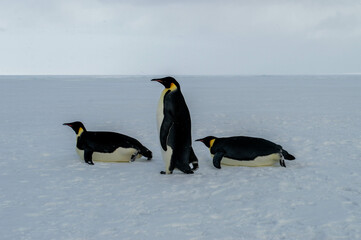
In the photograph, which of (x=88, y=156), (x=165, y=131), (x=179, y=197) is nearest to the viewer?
(x=179, y=197)

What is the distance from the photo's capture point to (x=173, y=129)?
15.8 feet

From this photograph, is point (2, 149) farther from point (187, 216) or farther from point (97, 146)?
point (187, 216)

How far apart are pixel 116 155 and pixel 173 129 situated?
3.19 ft

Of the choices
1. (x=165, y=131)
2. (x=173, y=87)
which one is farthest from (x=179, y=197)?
(x=173, y=87)

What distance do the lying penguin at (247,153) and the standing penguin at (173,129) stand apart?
430 mm

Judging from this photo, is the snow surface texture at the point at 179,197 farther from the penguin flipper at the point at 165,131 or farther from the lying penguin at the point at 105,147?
the penguin flipper at the point at 165,131

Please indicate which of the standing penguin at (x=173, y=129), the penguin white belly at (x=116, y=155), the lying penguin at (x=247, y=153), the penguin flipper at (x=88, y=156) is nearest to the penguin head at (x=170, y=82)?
the standing penguin at (x=173, y=129)

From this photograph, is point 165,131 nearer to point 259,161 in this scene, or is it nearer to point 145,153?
point 145,153

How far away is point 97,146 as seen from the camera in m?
5.34

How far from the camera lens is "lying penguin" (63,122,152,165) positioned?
5.34m

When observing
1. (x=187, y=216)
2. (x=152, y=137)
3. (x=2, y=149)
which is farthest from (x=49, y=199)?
(x=152, y=137)

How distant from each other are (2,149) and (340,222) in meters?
5.01

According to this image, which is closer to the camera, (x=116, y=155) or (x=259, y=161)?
(x=259, y=161)

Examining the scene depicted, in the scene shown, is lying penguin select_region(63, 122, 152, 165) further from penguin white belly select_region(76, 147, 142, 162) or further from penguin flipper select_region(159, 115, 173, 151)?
penguin flipper select_region(159, 115, 173, 151)
